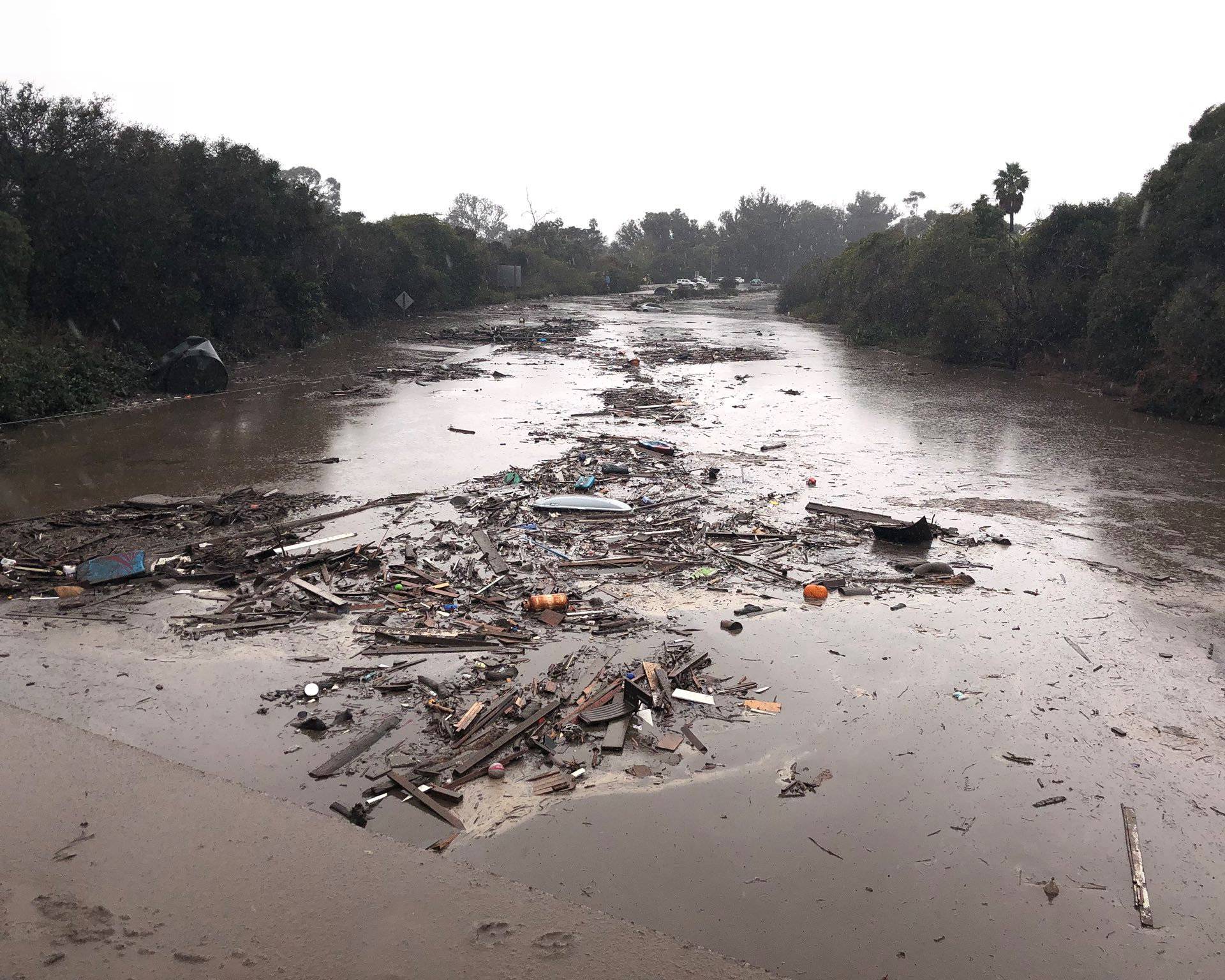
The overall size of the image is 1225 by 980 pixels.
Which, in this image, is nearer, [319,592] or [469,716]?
[469,716]

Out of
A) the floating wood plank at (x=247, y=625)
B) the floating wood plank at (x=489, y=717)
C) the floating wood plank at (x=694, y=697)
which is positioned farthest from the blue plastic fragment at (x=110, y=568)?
the floating wood plank at (x=694, y=697)

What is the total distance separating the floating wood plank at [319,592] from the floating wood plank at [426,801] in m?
2.94

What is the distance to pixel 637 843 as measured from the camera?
15.5 ft

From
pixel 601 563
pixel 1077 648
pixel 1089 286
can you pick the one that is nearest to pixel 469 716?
pixel 601 563

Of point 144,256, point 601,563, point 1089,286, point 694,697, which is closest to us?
point 694,697

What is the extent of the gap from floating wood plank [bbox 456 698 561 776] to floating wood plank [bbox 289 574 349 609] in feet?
9.08

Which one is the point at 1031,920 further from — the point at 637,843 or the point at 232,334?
the point at 232,334

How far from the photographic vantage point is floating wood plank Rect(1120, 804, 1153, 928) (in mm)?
4309

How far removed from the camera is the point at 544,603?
25.5ft

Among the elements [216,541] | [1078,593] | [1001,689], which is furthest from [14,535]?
[1078,593]

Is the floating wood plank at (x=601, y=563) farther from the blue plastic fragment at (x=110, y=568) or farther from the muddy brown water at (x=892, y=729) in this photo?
the blue plastic fragment at (x=110, y=568)

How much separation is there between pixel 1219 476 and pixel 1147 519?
156 inches

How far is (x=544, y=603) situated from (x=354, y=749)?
2.61m

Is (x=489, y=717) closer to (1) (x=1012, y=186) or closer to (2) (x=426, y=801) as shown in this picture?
(2) (x=426, y=801)
